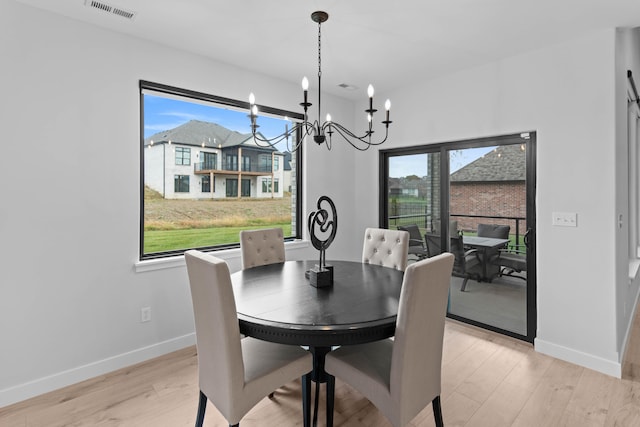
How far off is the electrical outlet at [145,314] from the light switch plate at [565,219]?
11.4 ft

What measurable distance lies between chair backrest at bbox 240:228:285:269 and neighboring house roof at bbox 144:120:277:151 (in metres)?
1.05

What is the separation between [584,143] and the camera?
8.71ft

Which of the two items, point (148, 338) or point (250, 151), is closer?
point (148, 338)

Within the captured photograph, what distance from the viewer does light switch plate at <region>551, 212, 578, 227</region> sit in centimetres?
272

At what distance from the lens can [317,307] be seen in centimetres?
180

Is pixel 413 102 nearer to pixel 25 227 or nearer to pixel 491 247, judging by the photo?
pixel 491 247

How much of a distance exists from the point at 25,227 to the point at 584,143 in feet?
13.6

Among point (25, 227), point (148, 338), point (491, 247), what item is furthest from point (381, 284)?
point (25, 227)

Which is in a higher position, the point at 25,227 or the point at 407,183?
the point at 407,183

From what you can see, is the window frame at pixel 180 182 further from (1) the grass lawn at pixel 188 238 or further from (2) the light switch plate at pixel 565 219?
(2) the light switch plate at pixel 565 219

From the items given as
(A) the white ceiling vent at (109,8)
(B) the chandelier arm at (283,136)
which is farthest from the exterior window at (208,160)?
(A) the white ceiling vent at (109,8)

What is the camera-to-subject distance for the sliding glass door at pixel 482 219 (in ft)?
10.2

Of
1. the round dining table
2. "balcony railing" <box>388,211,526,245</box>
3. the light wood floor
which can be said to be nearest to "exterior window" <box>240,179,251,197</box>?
the round dining table

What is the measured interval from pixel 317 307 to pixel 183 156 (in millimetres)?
2162
